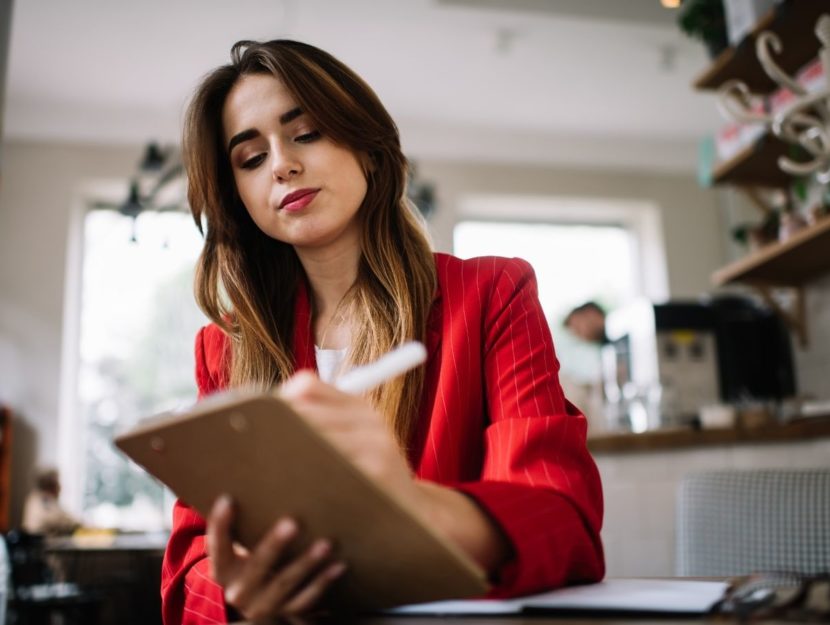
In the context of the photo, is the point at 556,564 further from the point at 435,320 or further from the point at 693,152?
A: the point at 693,152

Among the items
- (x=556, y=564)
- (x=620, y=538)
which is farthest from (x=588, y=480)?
(x=620, y=538)

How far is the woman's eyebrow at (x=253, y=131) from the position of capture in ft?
3.73

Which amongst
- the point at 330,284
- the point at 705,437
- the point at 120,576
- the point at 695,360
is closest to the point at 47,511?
the point at 120,576

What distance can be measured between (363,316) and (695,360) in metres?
2.58

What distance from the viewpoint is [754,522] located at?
140 cm

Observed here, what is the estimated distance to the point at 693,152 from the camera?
6.87 m

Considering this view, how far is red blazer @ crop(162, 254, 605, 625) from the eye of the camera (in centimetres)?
74

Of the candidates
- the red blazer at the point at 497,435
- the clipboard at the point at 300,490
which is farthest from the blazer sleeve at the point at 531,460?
the clipboard at the point at 300,490

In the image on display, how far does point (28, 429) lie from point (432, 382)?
17.3 ft

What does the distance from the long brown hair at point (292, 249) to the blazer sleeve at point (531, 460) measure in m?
0.12

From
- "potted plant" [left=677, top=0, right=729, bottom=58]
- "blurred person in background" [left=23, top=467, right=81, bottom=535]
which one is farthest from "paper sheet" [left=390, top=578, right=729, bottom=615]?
"blurred person in background" [left=23, top=467, right=81, bottom=535]

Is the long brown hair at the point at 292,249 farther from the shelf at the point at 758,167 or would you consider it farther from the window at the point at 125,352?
the window at the point at 125,352

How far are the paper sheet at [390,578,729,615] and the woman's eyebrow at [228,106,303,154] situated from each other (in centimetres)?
67

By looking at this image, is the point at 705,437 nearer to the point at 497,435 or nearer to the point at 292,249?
the point at 292,249
